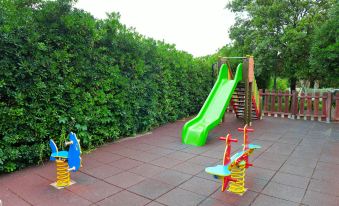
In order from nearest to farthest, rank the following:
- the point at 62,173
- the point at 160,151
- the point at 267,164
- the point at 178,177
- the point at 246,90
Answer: the point at 62,173 → the point at 178,177 → the point at 267,164 → the point at 160,151 → the point at 246,90

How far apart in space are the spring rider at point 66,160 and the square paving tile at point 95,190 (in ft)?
0.64

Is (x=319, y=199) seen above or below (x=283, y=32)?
below

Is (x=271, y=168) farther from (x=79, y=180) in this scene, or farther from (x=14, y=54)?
(x=14, y=54)

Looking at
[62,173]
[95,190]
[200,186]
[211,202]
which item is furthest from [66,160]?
[211,202]

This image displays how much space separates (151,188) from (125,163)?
4.35 feet

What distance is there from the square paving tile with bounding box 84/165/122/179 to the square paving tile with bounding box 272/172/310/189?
9.33 ft

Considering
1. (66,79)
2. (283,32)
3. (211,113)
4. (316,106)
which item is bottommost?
(211,113)

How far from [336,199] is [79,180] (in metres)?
3.97

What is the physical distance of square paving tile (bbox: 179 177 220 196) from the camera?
3.80 meters

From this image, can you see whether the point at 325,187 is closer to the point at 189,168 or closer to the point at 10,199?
the point at 189,168

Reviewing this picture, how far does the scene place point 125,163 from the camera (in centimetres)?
507

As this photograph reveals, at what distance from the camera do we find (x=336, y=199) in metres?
3.56

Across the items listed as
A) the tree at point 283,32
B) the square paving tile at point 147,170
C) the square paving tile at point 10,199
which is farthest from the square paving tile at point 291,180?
the tree at point 283,32

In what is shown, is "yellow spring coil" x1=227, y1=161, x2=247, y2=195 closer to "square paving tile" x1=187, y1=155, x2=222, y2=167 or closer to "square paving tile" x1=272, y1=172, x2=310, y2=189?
"square paving tile" x1=272, y1=172, x2=310, y2=189
